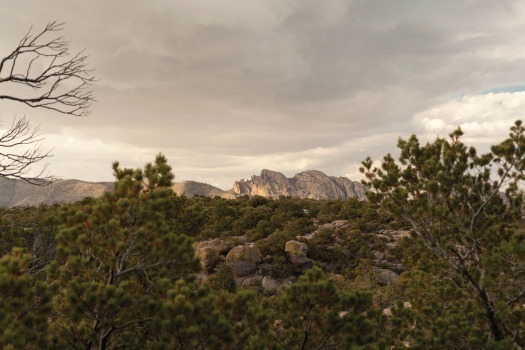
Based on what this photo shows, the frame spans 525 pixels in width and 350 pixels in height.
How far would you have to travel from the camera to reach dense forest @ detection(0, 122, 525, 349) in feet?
20.3

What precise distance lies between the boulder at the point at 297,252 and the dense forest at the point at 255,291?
2663 centimetres

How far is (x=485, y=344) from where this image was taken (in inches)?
313

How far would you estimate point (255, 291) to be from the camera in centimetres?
820

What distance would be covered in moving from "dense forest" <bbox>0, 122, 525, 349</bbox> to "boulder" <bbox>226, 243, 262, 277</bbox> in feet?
84.4

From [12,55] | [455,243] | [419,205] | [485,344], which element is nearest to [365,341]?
[485,344]

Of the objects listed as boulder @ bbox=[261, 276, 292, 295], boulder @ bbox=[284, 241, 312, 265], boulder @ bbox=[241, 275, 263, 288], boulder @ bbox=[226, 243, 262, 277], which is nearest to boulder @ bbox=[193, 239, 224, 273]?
boulder @ bbox=[226, 243, 262, 277]

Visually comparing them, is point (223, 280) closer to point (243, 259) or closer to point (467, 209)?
point (243, 259)

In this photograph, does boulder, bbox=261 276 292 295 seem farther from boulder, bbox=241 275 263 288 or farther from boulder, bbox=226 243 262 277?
boulder, bbox=226 243 262 277

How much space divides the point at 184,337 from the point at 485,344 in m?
6.69

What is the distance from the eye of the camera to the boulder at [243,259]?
3528 centimetres

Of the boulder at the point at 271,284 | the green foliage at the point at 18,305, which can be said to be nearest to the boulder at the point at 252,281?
the boulder at the point at 271,284

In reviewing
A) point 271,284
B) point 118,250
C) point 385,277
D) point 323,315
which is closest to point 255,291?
point 323,315

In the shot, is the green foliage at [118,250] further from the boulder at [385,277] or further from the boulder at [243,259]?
the boulder at [385,277]

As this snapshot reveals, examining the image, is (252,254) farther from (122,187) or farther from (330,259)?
(122,187)
